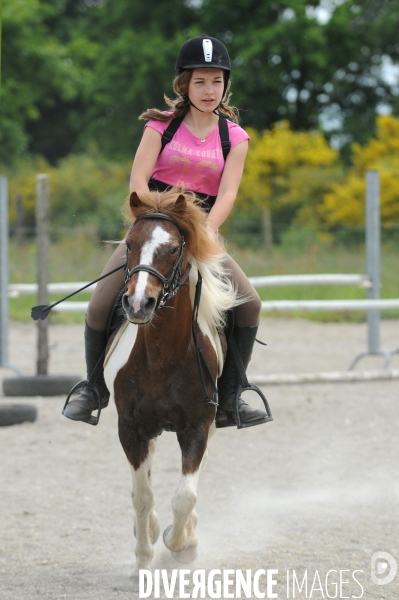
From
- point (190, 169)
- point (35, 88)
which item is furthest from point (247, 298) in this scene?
point (35, 88)

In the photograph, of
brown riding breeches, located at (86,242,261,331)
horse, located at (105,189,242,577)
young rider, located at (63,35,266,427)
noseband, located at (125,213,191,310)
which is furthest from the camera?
brown riding breeches, located at (86,242,261,331)

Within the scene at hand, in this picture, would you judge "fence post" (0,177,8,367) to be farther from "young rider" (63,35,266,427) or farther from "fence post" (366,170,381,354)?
"young rider" (63,35,266,427)

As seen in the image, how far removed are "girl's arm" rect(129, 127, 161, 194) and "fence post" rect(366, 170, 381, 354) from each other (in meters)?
6.30

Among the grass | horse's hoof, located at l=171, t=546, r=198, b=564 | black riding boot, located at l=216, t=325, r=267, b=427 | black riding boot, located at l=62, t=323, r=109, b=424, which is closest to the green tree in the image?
the grass

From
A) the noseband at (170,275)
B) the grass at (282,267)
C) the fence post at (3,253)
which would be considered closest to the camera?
the noseband at (170,275)

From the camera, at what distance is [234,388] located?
4609 millimetres

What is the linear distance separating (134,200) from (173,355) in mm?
757

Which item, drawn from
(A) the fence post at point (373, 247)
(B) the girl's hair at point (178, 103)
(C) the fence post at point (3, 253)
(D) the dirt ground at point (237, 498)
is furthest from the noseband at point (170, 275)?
(A) the fence post at point (373, 247)

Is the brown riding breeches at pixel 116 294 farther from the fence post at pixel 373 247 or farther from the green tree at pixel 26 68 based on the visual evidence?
the green tree at pixel 26 68

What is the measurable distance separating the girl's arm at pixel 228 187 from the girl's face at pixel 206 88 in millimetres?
256

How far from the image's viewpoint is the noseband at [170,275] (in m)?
3.51

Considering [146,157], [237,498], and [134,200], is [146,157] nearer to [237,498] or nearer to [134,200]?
[134,200]

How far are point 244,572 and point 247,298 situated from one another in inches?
54.6

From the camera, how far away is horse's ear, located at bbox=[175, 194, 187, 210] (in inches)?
151
